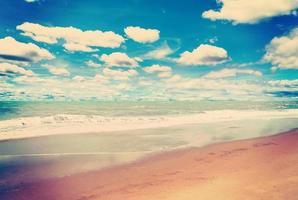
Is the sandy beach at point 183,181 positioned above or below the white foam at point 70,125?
A: below

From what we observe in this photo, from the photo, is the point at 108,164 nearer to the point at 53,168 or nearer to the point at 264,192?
the point at 53,168

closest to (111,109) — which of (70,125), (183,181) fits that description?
(70,125)

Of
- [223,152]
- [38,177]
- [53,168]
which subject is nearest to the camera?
[38,177]

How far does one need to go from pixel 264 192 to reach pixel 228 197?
3.43ft

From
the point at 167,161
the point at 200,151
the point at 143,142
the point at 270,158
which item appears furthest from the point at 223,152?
the point at 143,142

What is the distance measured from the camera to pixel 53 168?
11.0 metres

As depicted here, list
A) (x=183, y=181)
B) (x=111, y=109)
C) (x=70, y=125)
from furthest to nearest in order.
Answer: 1. (x=111, y=109)
2. (x=70, y=125)
3. (x=183, y=181)

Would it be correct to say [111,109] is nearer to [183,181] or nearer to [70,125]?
[70,125]

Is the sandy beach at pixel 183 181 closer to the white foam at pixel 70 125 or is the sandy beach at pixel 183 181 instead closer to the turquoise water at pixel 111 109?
the white foam at pixel 70 125

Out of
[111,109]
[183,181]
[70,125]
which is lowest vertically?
[183,181]

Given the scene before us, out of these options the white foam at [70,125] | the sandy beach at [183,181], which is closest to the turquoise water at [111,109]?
the white foam at [70,125]

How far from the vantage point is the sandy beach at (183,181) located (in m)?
7.95

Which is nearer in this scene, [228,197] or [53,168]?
[228,197]

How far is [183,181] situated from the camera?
9.25 meters
